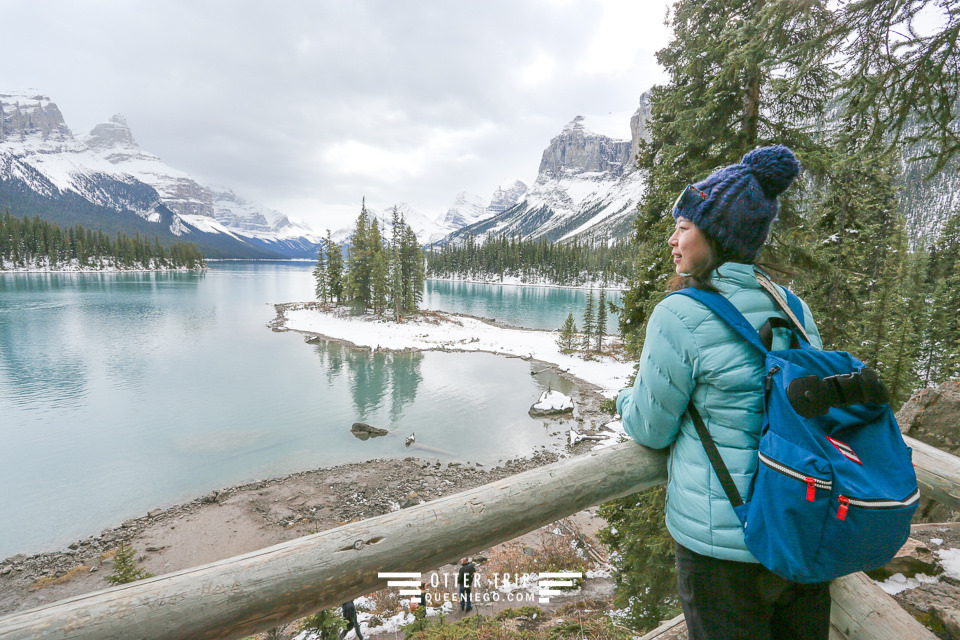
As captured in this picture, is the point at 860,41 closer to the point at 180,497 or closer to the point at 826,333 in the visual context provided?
the point at 826,333

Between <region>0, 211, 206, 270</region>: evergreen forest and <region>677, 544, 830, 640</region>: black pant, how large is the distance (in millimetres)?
132359

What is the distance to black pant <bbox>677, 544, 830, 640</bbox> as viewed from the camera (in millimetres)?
1578

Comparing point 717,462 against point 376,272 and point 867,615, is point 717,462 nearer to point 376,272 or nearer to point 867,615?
point 867,615

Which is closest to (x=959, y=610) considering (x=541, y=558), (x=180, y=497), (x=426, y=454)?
(x=541, y=558)

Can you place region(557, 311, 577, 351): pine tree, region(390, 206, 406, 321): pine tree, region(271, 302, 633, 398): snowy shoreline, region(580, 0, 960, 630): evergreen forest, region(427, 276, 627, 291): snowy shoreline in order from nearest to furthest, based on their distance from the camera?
1. region(580, 0, 960, 630): evergreen forest
2. region(271, 302, 633, 398): snowy shoreline
3. region(557, 311, 577, 351): pine tree
4. region(390, 206, 406, 321): pine tree
5. region(427, 276, 627, 291): snowy shoreline

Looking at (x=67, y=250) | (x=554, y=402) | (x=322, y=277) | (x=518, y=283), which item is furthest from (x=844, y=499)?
(x=67, y=250)

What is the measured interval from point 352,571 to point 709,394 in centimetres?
165

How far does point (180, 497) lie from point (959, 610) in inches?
699

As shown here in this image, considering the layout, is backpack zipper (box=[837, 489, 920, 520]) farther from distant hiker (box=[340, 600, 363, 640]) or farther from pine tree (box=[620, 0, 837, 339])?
distant hiker (box=[340, 600, 363, 640])

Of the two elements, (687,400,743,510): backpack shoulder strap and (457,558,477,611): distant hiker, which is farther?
(457,558,477,611): distant hiker

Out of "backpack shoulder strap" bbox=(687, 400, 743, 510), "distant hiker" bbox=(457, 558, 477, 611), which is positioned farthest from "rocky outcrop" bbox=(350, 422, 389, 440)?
"backpack shoulder strap" bbox=(687, 400, 743, 510)

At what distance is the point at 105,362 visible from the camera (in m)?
27.3

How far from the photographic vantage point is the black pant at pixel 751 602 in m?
1.58

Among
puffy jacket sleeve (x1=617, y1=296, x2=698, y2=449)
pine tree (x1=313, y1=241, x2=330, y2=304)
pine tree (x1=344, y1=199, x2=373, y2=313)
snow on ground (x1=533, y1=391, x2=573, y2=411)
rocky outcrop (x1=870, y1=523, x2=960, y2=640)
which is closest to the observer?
puffy jacket sleeve (x1=617, y1=296, x2=698, y2=449)
